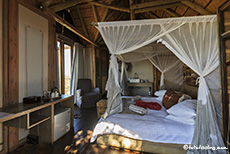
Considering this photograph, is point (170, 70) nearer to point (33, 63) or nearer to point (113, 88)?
point (113, 88)

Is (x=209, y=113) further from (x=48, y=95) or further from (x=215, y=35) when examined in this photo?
(x=48, y=95)

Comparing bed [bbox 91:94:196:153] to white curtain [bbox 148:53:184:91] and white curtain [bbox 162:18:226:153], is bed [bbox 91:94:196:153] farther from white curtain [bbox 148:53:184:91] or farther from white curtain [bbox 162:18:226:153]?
white curtain [bbox 148:53:184:91]

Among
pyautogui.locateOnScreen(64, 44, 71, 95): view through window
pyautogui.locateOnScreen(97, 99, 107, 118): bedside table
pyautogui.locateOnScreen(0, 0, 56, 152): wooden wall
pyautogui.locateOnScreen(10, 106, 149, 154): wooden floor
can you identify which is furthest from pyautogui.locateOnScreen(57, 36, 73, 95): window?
pyautogui.locateOnScreen(10, 106, 149, 154): wooden floor

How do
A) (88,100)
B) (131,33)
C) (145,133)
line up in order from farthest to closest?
(88,100) < (131,33) < (145,133)

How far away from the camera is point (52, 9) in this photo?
8.25 feet

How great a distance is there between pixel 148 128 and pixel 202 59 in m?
1.36

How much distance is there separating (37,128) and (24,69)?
1090mm

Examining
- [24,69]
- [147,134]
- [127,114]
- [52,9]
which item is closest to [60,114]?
[24,69]

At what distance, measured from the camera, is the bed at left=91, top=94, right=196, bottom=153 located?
1.52m

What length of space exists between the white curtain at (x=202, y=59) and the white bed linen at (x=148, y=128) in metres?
0.16

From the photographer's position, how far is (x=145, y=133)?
1588 mm

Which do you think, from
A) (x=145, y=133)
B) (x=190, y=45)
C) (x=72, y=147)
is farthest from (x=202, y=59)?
(x=72, y=147)

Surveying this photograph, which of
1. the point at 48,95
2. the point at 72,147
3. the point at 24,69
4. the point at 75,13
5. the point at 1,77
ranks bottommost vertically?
the point at 72,147

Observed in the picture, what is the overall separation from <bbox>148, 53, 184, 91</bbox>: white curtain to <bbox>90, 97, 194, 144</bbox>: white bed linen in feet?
6.66
